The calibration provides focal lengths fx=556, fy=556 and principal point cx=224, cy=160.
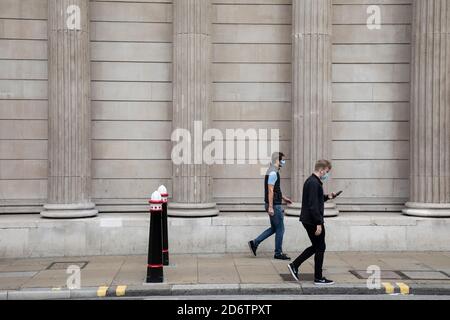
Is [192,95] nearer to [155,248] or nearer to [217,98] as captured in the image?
[217,98]

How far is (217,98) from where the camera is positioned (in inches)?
487

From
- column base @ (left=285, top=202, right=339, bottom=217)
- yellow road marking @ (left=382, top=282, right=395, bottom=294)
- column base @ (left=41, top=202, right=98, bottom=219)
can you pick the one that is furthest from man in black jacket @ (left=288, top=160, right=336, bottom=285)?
column base @ (left=41, top=202, right=98, bottom=219)

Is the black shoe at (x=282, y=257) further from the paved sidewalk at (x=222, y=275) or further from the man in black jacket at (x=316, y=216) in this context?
the man in black jacket at (x=316, y=216)

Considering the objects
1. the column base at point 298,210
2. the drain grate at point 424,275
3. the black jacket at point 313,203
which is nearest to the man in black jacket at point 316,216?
the black jacket at point 313,203

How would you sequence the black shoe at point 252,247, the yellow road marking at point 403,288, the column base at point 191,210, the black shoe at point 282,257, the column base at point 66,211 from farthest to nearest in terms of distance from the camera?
the column base at point 191,210 < the column base at point 66,211 < the black shoe at point 252,247 < the black shoe at point 282,257 < the yellow road marking at point 403,288

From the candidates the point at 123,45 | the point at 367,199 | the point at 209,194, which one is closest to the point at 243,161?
the point at 209,194

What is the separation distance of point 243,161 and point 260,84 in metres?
1.76

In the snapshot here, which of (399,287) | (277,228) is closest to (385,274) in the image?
(399,287)

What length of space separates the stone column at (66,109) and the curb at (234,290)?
133 inches

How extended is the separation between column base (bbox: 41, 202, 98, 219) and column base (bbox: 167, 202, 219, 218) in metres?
1.75

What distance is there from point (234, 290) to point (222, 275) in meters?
0.90

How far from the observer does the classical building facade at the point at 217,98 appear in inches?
463

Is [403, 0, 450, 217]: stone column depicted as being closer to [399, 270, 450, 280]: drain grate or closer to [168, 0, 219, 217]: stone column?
[399, 270, 450, 280]: drain grate

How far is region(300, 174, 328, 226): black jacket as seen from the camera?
28.1 feet
